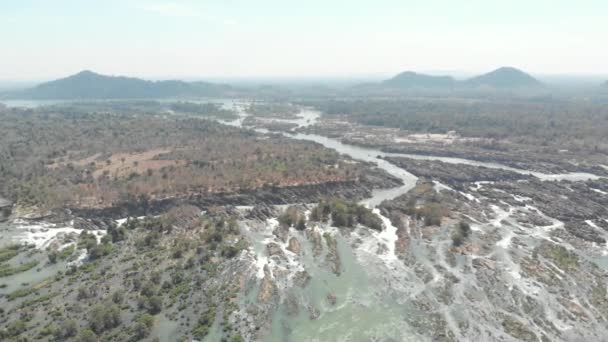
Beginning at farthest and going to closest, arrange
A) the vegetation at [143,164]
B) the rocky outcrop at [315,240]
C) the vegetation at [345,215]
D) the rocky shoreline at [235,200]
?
the vegetation at [143,164], the rocky shoreline at [235,200], the vegetation at [345,215], the rocky outcrop at [315,240]

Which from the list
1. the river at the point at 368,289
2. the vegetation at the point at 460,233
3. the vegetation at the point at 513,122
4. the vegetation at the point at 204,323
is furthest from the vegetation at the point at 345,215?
the vegetation at the point at 513,122

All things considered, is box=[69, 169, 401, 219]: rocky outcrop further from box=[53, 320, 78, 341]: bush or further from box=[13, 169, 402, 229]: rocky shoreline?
box=[53, 320, 78, 341]: bush

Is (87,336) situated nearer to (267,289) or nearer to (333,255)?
(267,289)

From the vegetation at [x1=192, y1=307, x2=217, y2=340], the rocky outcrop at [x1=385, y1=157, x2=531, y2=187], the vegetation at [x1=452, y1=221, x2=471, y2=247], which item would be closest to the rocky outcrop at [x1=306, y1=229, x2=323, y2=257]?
the vegetation at [x1=192, y1=307, x2=217, y2=340]

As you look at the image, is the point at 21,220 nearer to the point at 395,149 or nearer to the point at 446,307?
the point at 446,307

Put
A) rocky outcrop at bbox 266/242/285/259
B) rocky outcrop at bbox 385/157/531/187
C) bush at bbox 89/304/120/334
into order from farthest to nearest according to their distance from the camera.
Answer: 1. rocky outcrop at bbox 385/157/531/187
2. rocky outcrop at bbox 266/242/285/259
3. bush at bbox 89/304/120/334

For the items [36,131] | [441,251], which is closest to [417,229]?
[441,251]

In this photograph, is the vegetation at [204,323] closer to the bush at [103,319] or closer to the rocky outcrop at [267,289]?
the rocky outcrop at [267,289]

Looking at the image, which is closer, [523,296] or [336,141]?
[523,296]

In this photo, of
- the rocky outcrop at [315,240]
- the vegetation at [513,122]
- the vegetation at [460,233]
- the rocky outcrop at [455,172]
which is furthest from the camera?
the vegetation at [513,122]

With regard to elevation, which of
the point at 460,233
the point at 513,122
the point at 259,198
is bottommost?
the point at 460,233

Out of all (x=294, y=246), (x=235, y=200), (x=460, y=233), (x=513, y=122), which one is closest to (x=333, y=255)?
(x=294, y=246)
